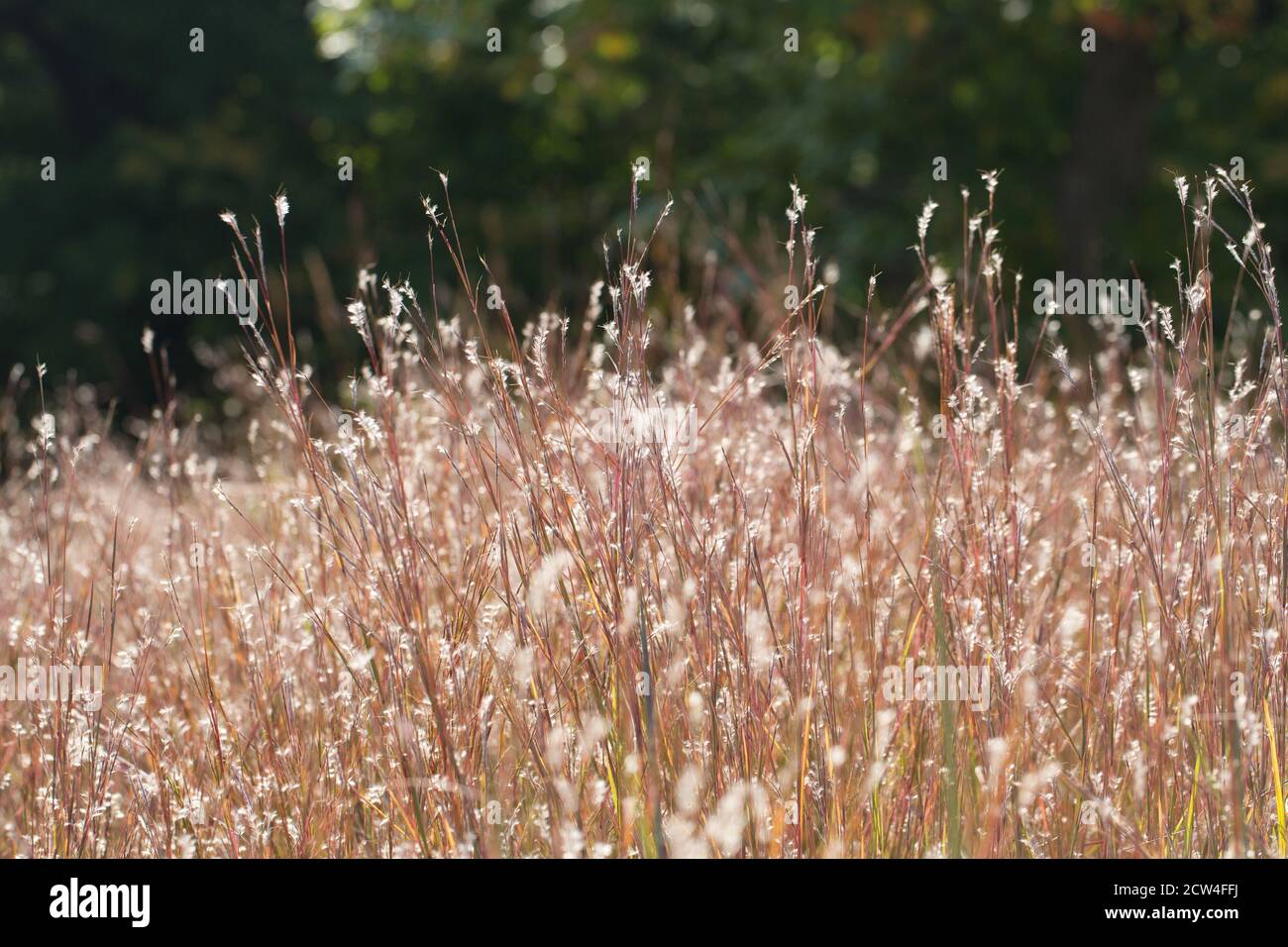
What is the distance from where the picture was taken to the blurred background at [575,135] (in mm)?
9664

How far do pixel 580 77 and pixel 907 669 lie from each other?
8.57m

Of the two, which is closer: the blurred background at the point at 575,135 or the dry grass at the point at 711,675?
the dry grass at the point at 711,675

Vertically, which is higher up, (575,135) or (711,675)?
(575,135)

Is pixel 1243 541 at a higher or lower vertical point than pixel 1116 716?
higher

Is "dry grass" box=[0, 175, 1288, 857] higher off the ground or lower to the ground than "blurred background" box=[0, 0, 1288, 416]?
lower

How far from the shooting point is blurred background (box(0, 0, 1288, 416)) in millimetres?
9664

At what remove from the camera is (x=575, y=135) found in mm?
17547

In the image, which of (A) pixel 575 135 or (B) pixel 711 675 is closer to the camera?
(B) pixel 711 675

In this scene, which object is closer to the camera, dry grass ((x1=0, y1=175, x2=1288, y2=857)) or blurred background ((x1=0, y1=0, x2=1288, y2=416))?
dry grass ((x1=0, y1=175, x2=1288, y2=857))

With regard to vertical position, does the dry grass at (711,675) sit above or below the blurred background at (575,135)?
below

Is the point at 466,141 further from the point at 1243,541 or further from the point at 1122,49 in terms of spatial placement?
the point at 1243,541

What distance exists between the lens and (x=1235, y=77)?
1018 cm
